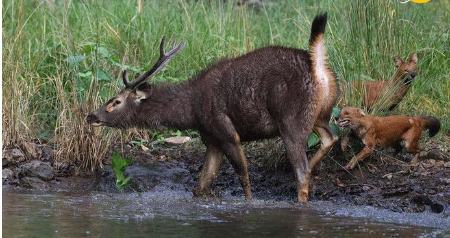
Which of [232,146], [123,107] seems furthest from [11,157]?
[232,146]

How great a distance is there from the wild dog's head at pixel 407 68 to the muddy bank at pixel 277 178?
758mm

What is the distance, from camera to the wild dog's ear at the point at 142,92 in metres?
10.1

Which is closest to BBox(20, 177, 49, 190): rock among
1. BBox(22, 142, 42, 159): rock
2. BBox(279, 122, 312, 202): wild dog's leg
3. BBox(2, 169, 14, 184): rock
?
BBox(2, 169, 14, 184): rock

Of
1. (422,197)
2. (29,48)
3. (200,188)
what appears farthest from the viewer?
(29,48)

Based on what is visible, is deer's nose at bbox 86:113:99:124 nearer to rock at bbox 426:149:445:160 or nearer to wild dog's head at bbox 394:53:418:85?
wild dog's head at bbox 394:53:418:85

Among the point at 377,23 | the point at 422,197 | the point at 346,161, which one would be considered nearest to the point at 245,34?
the point at 377,23

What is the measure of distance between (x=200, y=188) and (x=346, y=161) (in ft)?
4.79

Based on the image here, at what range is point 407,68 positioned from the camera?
11070mm

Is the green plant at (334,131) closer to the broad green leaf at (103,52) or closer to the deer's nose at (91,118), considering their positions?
the deer's nose at (91,118)

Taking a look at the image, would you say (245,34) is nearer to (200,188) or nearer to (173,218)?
(200,188)

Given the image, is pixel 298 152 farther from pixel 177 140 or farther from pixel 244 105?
pixel 177 140

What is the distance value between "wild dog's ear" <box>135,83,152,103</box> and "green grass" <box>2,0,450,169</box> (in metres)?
0.66

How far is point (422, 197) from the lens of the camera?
30.7 feet

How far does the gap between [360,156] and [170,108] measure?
6.10ft
